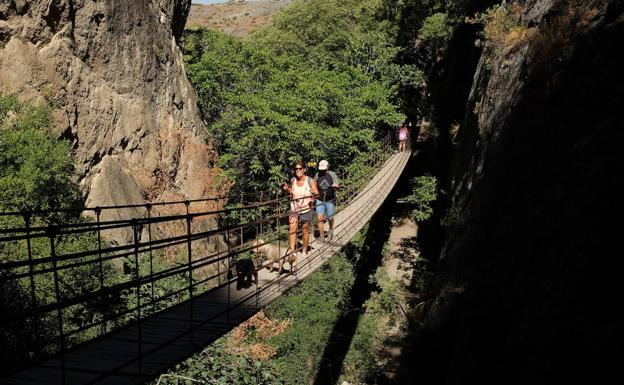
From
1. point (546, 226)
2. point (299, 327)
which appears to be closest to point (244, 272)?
point (546, 226)

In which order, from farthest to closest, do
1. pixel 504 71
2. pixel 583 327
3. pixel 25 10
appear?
pixel 25 10
pixel 504 71
pixel 583 327

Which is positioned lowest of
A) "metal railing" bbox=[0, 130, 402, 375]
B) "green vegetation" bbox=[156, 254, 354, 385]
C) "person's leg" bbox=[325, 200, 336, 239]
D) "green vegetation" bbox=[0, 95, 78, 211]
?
"green vegetation" bbox=[156, 254, 354, 385]

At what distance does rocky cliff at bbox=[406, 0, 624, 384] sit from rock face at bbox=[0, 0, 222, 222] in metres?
9.59

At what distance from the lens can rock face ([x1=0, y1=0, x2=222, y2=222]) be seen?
10.8m

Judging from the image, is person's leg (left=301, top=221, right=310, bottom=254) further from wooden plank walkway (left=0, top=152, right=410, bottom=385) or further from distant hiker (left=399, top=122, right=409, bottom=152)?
distant hiker (left=399, top=122, right=409, bottom=152)

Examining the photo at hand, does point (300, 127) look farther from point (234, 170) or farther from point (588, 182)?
point (588, 182)

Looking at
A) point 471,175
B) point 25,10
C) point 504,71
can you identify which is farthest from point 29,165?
point 504,71

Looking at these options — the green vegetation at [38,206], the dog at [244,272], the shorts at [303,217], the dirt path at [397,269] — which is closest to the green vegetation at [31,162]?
the green vegetation at [38,206]

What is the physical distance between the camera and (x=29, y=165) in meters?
8.48

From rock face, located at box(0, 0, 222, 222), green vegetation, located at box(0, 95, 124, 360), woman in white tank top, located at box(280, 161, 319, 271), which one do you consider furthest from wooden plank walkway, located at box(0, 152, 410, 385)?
rock face, located at box(0, 0, 222, 222)

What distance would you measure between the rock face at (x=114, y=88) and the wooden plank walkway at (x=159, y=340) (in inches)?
326

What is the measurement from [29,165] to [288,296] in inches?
294

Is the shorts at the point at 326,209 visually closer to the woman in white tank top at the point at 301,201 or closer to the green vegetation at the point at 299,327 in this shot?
the woman in white tank top at the point at 301,201

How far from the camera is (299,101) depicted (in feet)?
44.6
